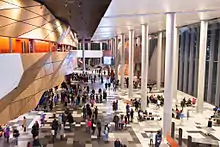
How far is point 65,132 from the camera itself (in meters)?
16.0

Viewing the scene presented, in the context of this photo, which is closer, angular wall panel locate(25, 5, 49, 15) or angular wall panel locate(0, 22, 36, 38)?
angular wall panel locate(0, 22, 36, 38)

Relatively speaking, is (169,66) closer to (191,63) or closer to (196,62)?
(196,62)

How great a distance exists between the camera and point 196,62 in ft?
91.4

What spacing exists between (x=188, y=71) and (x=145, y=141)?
17.8 metres

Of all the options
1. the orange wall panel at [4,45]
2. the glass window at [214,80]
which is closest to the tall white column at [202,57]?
the glass window at [214,80]

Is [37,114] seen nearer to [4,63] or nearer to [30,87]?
[30,87]

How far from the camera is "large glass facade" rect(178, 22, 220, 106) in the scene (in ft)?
76.7

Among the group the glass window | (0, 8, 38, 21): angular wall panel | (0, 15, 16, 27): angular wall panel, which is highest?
(0, 8, 38, 21): angular wall panel

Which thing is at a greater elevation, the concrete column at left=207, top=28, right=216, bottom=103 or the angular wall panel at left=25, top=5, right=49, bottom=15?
the angular wall panel at left=25, top=5, right=49, bottom=15

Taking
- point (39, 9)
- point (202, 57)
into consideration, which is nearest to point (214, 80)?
point (202, 57)

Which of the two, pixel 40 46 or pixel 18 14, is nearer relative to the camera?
pixel 18 14

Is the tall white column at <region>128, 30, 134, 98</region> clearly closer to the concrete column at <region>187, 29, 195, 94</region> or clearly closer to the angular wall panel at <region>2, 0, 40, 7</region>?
the concrete column at <region>187, 29, 195, 94</region>

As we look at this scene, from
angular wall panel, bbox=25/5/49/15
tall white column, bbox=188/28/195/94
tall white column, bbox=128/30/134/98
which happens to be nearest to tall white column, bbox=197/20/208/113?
tall white column, bbox=128/30/134/98

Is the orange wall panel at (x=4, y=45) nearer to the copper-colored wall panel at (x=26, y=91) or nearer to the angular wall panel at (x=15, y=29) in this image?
the angular wall panel at (x=15, y=29)
